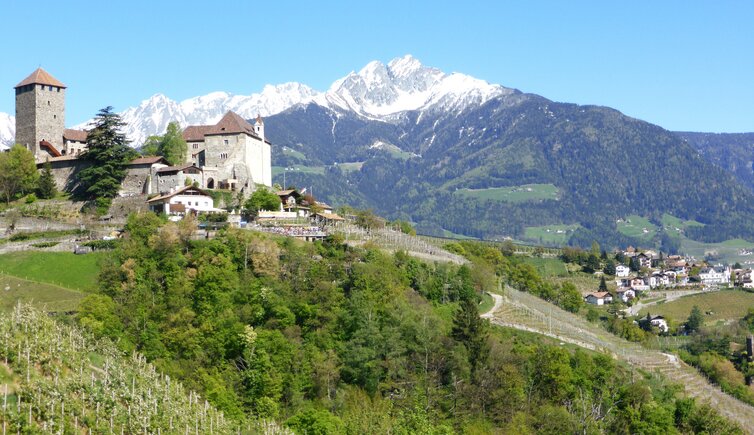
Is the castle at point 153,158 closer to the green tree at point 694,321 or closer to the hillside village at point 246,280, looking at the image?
the hillside village at point 246,280

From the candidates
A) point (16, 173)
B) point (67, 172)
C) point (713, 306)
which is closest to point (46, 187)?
point (67, 172)

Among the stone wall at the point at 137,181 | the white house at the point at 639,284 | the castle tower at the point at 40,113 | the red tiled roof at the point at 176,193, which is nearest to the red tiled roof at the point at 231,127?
the stone wall at the point at 137,181

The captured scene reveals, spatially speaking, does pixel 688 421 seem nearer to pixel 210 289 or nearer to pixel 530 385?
pixel 530 385

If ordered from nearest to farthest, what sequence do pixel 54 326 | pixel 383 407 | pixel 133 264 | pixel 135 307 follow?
pixel 54 326, pixel 383 407, pixel 135 307, pixel 133 264

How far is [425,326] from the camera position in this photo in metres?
66.1

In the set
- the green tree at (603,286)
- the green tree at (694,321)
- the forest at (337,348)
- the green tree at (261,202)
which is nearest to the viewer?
the forest at (337,348)

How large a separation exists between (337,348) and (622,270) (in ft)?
416

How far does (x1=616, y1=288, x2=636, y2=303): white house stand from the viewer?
155 metres

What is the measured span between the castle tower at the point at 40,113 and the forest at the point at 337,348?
23586mm

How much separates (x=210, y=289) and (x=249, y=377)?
8656 millimetres

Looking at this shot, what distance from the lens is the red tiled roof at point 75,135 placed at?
95.0 m

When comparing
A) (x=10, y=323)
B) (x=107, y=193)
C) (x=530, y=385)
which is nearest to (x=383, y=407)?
(x=530, y=385)

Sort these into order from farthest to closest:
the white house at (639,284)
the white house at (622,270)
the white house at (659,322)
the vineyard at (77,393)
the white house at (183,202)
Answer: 1. the white house at (622,270)
2. the white house at (639,284)
3. the white house at (659,322)
4. the white house at (183,202)
5. the vineyard at (77,393)

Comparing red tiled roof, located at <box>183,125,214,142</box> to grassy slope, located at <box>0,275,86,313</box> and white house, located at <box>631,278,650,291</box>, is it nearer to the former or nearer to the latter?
grassy slope, located at <box>0,275,86,313</box>
